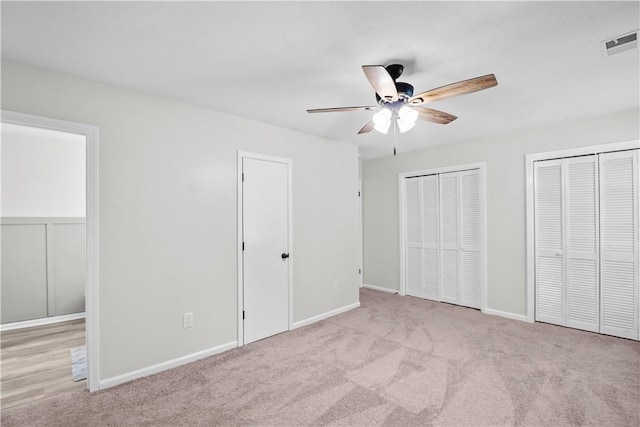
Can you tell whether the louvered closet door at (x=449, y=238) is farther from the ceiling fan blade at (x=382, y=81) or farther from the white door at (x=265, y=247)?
the ceiling fan blade at (x=382, y=81)

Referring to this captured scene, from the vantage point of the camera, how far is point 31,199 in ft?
13.1

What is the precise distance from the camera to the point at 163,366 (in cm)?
269

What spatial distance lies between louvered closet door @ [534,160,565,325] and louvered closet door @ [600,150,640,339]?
0.36m

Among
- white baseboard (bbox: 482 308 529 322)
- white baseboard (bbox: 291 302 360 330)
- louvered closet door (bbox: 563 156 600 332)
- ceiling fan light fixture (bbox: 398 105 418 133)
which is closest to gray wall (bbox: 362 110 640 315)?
white baseboard (bbox: 482 308 529 322)

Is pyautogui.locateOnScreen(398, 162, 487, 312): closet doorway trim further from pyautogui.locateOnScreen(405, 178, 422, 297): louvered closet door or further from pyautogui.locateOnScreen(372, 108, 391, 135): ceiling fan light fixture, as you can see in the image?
pyautogui.locateOnScreen(372, 108, 391, 135): ceiling fan light fixture

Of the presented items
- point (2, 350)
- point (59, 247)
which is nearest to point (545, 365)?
point (2, 350)

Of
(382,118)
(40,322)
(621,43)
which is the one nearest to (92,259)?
(382,118)

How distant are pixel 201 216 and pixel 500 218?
364cm

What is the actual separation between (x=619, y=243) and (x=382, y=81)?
3.31 m

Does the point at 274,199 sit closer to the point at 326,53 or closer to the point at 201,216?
the point at 201,216

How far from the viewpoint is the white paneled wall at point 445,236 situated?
436 cm

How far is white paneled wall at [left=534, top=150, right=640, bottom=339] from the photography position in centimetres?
324

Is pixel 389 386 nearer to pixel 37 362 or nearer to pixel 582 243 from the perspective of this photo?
pixel 582 243

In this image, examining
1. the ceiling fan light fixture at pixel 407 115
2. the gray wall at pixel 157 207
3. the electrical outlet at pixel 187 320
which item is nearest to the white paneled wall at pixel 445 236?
the gray wall at pixel 157 207
